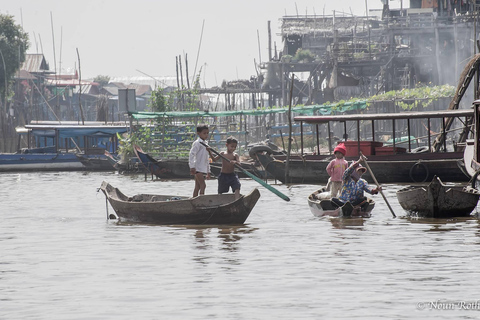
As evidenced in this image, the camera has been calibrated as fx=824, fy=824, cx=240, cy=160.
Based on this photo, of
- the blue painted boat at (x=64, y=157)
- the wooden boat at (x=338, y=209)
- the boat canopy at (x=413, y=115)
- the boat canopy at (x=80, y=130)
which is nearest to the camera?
the wooden boat at (x=338, y=209)

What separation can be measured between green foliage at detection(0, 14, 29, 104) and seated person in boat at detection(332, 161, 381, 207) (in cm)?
3852

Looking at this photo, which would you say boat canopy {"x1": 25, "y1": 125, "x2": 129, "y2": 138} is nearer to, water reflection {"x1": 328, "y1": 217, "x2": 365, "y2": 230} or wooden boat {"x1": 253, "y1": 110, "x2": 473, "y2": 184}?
wooden boat {"x1": 253, "y1": 110, "x2": 473, "y2": 184}

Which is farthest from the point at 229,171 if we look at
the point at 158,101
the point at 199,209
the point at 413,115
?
the point at 158,101

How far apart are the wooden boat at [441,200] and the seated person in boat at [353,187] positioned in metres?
0.88

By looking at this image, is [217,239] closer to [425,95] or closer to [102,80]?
[425,95]

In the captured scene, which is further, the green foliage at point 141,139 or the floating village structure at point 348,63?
the floating village structure at point 348,63

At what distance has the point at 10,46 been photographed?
4978 cm

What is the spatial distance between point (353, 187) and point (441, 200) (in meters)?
1.46

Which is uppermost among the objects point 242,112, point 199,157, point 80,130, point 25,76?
point 25,76

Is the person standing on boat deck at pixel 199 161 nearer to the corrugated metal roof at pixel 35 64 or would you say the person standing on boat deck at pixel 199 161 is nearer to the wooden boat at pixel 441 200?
the wooden boat at pixel 441 200

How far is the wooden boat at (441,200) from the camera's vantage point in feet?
44.1

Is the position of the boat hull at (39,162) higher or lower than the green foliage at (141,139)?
lower

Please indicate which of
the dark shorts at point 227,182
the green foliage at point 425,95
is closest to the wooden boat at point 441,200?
the dark shorts at point 227,182

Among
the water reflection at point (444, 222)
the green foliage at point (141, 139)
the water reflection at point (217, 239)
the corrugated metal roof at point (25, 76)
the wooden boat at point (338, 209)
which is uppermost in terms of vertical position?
the corrugated metal roof at point (25, 76)
